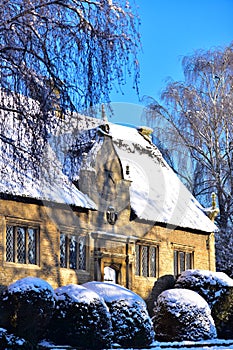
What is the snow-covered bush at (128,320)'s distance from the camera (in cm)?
1538

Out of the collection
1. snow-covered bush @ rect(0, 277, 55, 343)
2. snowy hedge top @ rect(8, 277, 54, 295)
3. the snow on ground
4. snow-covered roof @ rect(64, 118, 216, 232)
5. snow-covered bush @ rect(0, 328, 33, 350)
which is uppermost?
snow-covered roof @ rect(64, 118, 216, 232)

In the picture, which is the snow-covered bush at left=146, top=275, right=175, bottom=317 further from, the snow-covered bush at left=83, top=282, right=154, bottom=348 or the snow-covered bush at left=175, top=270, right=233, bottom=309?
the snow-covered bush at left=83, top=282, right=154, bottom=348

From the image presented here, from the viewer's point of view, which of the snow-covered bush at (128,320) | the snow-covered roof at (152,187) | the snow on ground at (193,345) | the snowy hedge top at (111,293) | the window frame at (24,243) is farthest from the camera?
the snow-covered roof at (152,187)

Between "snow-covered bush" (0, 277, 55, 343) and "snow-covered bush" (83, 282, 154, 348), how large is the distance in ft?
6.48

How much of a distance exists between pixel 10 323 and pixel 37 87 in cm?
531

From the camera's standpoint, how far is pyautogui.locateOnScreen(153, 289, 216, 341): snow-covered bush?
17.4 meters

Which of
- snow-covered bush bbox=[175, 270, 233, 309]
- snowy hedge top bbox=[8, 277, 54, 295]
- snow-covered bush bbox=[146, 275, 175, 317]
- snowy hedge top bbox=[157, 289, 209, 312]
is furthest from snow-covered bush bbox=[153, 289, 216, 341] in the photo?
snow-covered bush bbox=[146, 275, 175, 317]

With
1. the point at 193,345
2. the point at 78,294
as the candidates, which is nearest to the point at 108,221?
the point at 193,345

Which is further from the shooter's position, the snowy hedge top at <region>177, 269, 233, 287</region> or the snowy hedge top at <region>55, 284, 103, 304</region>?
the snowy hedge top at <region>177, 269, 233, 287</region>

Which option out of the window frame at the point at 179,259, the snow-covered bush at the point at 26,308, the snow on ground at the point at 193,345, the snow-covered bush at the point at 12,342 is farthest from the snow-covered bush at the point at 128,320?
the window frame at the point at 179,259

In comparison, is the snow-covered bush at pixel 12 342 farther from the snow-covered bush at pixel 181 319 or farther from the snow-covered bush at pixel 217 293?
the snow-covered bush at pixel 217 293

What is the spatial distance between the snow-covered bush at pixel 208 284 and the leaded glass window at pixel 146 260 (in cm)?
279

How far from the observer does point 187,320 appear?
1739cm

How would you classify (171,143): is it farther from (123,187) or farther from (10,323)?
(10,323)
